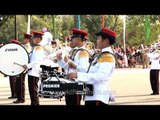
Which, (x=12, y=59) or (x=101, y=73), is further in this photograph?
(x=12, y=59)

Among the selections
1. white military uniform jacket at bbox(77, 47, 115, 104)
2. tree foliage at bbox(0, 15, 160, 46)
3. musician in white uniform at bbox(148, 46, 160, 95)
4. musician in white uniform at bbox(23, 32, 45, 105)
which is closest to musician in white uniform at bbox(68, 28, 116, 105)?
white military uniform jacket at bbox(77, 47, 115, 104)

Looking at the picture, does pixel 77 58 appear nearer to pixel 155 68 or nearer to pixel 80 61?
pixel 80 61

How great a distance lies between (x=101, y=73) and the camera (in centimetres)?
449

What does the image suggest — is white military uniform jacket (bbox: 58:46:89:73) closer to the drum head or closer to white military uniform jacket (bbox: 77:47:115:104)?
white military uniform jacket (bbox: 77:47:115:104)

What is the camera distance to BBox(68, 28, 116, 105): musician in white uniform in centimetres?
451

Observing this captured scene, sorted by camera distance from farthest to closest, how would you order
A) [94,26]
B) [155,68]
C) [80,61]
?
1. [94,26]
2. [155,68]
3. [80,61]

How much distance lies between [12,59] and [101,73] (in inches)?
94.9

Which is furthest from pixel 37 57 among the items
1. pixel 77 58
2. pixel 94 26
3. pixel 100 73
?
pixel 94 26

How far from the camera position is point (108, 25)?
28.1 meters

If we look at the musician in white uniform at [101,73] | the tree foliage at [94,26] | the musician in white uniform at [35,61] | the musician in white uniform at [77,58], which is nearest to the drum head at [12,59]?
the musician in white uniform at [35,61]

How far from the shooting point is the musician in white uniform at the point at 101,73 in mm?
4512

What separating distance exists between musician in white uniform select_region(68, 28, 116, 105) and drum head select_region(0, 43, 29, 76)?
1.94 meters
